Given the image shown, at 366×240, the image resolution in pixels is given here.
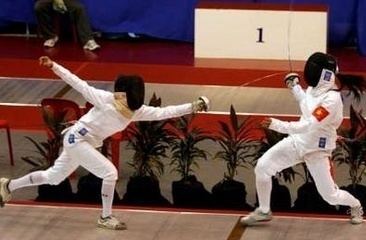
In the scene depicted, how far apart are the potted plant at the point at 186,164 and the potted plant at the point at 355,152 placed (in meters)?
1.03

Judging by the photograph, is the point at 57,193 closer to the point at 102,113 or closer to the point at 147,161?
the point at 147,161

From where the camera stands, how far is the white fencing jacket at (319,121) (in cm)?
670

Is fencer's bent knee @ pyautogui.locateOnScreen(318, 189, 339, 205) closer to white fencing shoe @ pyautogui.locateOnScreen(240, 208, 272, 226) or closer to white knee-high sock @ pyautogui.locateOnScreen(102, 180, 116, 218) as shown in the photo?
white fencing shoe @ pyautogui.locateOnScreen(240, 208, 272, 226)

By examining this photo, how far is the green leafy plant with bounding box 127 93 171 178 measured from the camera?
7.91 metres

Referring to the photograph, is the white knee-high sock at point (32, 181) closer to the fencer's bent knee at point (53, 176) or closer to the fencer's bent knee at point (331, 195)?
the fencer's bent knee at point (53, 176)

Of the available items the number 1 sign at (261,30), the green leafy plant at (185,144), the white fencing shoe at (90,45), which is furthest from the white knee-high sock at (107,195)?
the white fencing shoe at (90,45)

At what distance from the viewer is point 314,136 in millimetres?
6750

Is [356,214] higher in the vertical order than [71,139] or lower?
lower

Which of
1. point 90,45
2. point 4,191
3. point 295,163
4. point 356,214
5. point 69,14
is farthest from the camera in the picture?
point 69,14

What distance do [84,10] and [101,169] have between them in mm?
5907

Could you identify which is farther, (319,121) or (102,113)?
(102,113)

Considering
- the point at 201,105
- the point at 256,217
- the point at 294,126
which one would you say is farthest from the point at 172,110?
the point at 256,217

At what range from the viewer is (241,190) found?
775cm

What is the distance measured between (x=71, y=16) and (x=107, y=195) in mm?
6032
